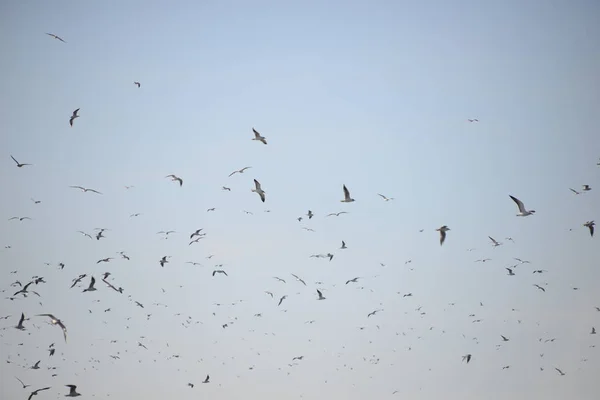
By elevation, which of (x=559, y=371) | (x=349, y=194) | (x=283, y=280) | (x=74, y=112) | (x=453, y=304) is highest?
(x=74, y=112)

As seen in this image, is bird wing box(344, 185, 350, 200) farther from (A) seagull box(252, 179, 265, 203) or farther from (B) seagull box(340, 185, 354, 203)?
(A) seagull box(252, 179, 265, 203)

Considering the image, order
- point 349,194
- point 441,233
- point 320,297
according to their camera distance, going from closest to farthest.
Result: point 441,233 → point 349,194 → point 320,297

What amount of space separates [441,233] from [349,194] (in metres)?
6.66

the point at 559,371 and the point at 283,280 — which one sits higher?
the point at 283,280

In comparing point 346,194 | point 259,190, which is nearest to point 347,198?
point 346,194

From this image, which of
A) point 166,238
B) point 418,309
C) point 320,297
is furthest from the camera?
point 418,309

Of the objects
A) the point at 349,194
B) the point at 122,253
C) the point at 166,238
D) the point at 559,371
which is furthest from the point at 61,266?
the point at 559,371

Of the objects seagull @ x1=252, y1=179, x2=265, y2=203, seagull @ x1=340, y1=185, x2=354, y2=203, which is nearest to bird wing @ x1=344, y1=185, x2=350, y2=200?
seagull @ x1=340, y1=185, x2=354, y2=203

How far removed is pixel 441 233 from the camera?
39344 mm

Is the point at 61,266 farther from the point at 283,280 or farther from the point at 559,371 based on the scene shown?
the point at 559,371

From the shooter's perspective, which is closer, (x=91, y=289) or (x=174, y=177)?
(x=91, y=289)

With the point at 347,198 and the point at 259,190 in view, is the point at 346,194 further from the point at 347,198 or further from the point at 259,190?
the point at 259,190

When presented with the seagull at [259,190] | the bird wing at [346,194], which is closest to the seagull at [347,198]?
the bird wing at [346,194]

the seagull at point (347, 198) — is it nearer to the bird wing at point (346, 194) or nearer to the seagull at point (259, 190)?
the bird wing at point (346, 194)
